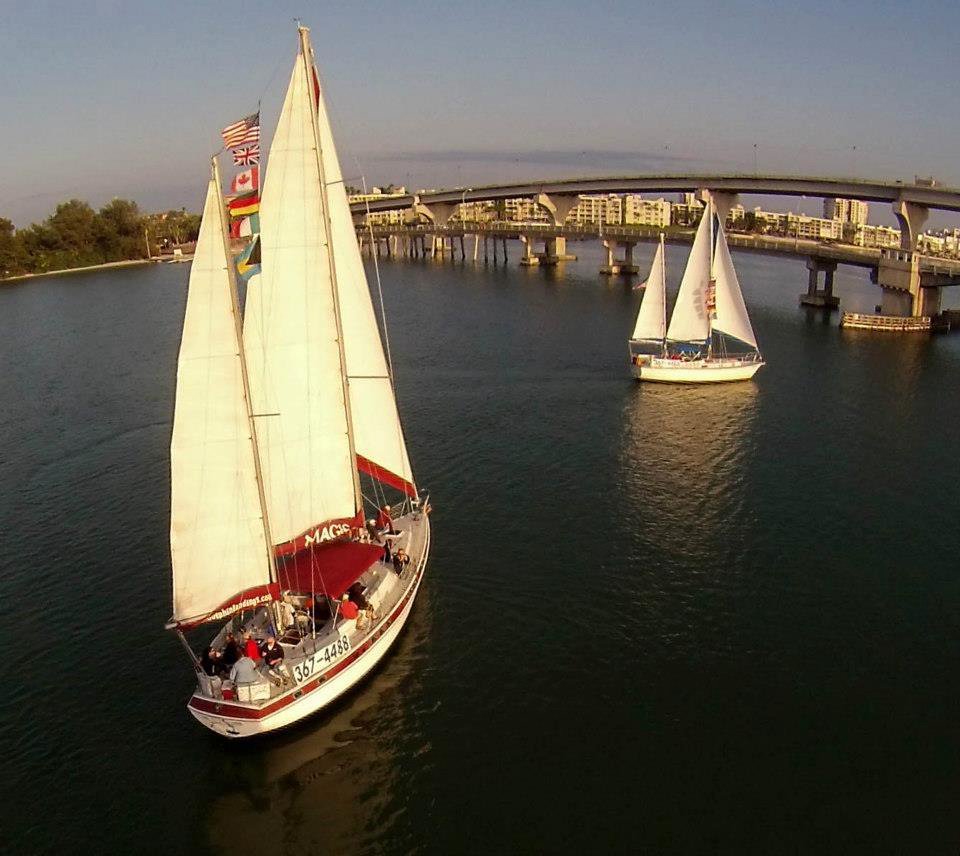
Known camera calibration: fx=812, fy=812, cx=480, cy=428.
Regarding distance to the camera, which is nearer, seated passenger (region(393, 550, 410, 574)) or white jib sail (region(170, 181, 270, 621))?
white jib sail (region(170, 181, 270, 621))

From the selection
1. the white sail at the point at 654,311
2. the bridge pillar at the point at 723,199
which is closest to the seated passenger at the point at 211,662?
the white sail at the point at 654,311

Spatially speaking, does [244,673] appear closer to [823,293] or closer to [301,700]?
[301,700]

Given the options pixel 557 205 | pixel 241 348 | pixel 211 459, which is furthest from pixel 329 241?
pixel 557 205

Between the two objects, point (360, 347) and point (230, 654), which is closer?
point (230, 654)

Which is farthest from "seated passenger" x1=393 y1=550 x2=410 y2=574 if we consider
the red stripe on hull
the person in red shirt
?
the person in red shirt

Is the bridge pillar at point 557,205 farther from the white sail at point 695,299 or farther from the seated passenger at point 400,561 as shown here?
the seated passenger at point 400,561

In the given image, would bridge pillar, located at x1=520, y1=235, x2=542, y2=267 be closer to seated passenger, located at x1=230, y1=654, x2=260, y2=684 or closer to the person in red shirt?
the person in red shirt

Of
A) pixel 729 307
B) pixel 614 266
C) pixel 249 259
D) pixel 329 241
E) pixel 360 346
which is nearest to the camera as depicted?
pixel 249 259
